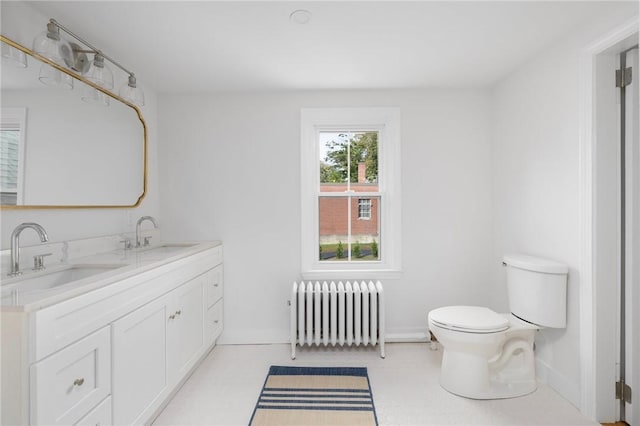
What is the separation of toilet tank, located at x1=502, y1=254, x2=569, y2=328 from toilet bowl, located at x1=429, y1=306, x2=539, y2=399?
109mm

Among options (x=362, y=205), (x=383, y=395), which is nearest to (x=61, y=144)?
(x=362, y=205)

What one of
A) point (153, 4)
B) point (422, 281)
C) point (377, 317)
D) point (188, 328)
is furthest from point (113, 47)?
point (422, 281)

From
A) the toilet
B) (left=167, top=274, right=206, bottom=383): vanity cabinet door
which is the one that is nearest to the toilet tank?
the toilet

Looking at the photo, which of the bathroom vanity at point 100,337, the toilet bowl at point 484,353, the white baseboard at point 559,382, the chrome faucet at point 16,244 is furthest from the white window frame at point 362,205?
the chrome faucet at point 16,244

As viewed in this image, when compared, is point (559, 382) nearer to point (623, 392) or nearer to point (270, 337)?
point (623, 392)

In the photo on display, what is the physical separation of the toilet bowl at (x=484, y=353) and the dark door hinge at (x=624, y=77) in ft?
4.91

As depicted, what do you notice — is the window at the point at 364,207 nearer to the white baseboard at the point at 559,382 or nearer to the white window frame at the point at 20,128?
the white baseboard at the point at 559,382

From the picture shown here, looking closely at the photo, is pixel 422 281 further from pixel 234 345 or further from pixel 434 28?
pixel 434 28

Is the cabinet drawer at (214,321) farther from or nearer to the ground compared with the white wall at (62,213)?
nearer to the ground

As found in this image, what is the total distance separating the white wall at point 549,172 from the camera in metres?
1.99

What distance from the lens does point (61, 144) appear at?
6.16ft

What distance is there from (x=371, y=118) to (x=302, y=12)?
1.34 m

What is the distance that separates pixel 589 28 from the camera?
1.87 m

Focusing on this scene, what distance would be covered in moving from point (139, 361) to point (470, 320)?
1905mm
